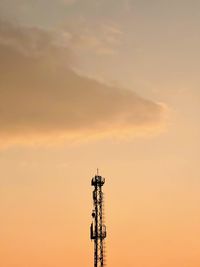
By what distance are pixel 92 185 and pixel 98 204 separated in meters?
3.05

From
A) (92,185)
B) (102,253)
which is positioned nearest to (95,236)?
(102,253)

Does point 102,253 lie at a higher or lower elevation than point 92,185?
lower

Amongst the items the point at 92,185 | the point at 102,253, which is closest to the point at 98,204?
the point at 92,185

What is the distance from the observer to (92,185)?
6875 cm

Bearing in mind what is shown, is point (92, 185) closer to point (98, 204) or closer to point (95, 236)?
point (98, 204)

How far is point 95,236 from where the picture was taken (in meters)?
67.1

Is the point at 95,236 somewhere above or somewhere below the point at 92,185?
below

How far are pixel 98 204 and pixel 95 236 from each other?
15.8ft

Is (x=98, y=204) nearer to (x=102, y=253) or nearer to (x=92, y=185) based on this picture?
(x=92, y=185)

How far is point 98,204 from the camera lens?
69.1 meters

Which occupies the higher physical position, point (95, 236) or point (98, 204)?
point (98, 204)

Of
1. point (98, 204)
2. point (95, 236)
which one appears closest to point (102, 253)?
point (95, 236)

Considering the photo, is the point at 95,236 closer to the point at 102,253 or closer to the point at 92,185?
the point at 102,253
